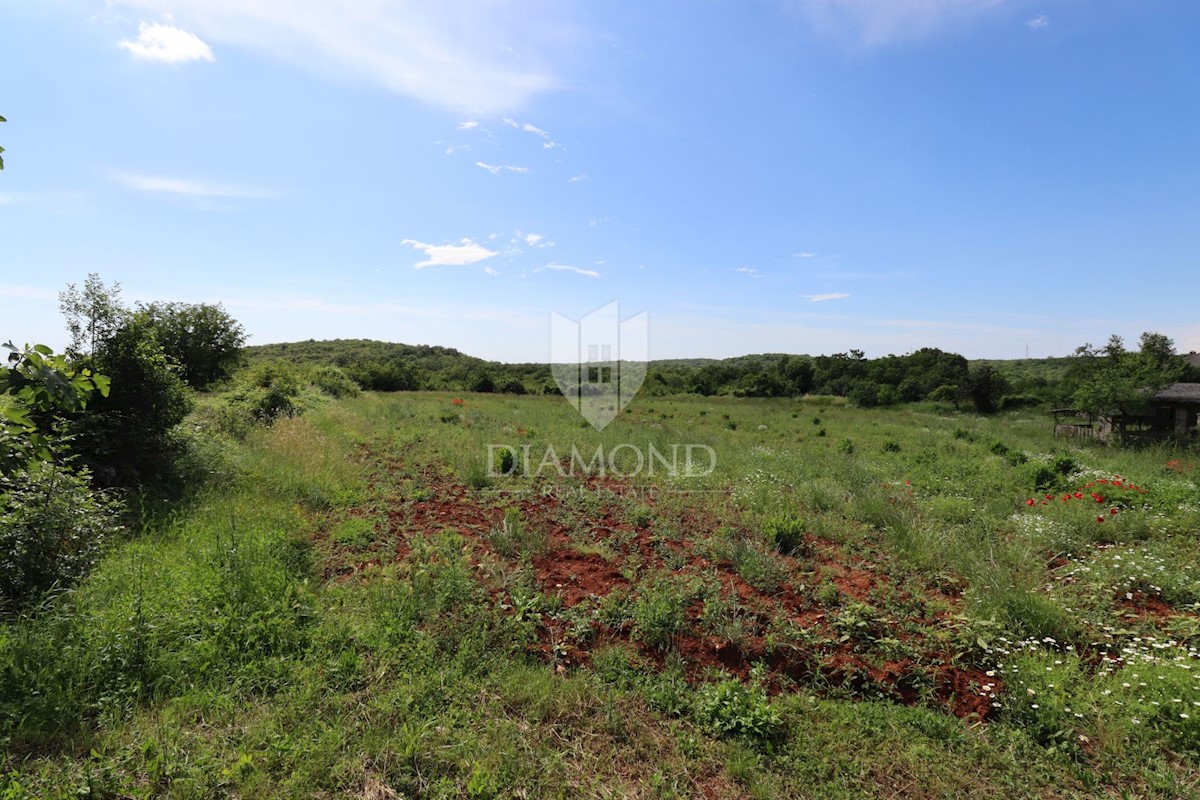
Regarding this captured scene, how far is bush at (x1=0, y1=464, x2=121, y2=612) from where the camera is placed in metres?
3.46

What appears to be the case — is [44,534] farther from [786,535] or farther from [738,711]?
[786,535]

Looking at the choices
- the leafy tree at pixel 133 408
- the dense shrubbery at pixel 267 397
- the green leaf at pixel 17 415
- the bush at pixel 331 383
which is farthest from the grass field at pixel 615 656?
the bush at pixel 331 383

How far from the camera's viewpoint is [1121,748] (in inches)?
101

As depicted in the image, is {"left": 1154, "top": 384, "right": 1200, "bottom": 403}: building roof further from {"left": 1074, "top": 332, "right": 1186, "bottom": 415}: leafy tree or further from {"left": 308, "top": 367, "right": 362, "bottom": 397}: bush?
{"left": 308, "top": 367, "right": 362, "bottom": 397}: bush

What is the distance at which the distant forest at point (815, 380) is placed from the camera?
35.2 meters

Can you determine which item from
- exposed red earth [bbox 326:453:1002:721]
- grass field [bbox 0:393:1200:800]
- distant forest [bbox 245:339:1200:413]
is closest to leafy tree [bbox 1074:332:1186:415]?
distant forest [bbox 245:339:1200:413]

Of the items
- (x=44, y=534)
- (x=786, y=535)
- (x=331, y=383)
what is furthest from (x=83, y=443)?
(x=331, y=383)

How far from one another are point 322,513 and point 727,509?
5250 millimetres

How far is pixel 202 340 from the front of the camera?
870 inches

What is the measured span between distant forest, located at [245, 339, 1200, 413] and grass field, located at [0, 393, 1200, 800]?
1012 inches

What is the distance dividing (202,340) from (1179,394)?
124 ft

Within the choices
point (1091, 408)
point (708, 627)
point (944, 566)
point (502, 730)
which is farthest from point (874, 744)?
point (1091, 408)

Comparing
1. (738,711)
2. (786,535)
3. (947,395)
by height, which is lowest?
(738,711)

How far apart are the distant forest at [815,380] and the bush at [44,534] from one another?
80.6 feet
